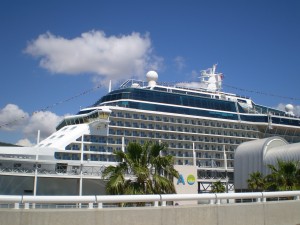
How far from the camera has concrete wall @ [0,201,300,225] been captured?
6508mm

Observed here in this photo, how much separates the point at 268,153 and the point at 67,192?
87.1 ft

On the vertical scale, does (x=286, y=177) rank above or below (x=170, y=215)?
above

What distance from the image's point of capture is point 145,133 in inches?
2382

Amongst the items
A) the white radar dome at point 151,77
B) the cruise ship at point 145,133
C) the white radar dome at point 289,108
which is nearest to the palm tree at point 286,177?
the cruise ship at point 145,133

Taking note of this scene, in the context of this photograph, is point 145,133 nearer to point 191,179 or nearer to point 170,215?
point 191,179

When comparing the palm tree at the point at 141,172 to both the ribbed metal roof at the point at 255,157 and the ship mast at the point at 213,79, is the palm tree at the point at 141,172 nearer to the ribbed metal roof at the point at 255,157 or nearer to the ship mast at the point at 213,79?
the ribbed metal roof at the point at 255,157

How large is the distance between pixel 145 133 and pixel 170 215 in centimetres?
5308

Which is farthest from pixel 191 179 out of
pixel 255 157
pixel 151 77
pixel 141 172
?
pixel 151 77

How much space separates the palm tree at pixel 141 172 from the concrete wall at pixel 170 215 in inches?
259

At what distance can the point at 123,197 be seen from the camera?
723 centimetres

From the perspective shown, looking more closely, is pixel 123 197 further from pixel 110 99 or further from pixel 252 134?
pixel 252 134

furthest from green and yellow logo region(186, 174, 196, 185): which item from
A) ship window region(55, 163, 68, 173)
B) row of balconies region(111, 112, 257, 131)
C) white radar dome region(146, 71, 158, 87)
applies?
white radar dome region(146, 71, 158, 87)

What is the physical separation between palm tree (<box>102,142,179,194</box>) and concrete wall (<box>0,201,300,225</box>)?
6578 millimetres

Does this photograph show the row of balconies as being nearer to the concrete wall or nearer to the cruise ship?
the cruise ship
